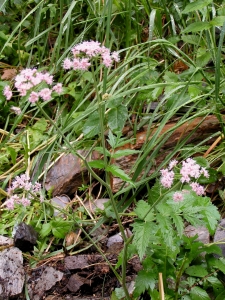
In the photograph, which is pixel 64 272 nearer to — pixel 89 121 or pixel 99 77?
pixel 89 121

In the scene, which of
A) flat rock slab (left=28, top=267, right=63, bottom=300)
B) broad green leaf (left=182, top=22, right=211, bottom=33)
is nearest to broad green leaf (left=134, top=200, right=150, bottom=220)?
flat rock slab (left=28, top=267, right=63, bottom=300)

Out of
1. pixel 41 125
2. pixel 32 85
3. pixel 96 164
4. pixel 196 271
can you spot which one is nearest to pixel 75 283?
pixel 196 271

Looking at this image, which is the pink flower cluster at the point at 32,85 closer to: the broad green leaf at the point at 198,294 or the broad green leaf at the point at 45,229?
the broad green leaf at the point at 198,294

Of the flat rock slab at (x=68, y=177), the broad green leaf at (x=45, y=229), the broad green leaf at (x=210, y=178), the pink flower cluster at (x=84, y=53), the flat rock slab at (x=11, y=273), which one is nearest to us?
the pink flower cluster at (x=84, y=53)

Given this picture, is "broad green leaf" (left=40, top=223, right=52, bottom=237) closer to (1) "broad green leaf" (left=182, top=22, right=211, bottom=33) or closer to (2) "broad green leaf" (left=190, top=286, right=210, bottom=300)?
(2) "broad green leaf" (left=190, top=286, right=210, bottom=300)

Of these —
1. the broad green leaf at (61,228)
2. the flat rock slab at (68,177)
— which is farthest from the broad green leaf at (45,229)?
the flat rock slab at (68,177)

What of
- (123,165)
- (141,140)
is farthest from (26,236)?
(141,140)

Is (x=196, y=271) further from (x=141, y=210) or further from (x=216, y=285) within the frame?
(x=141, y=210)
